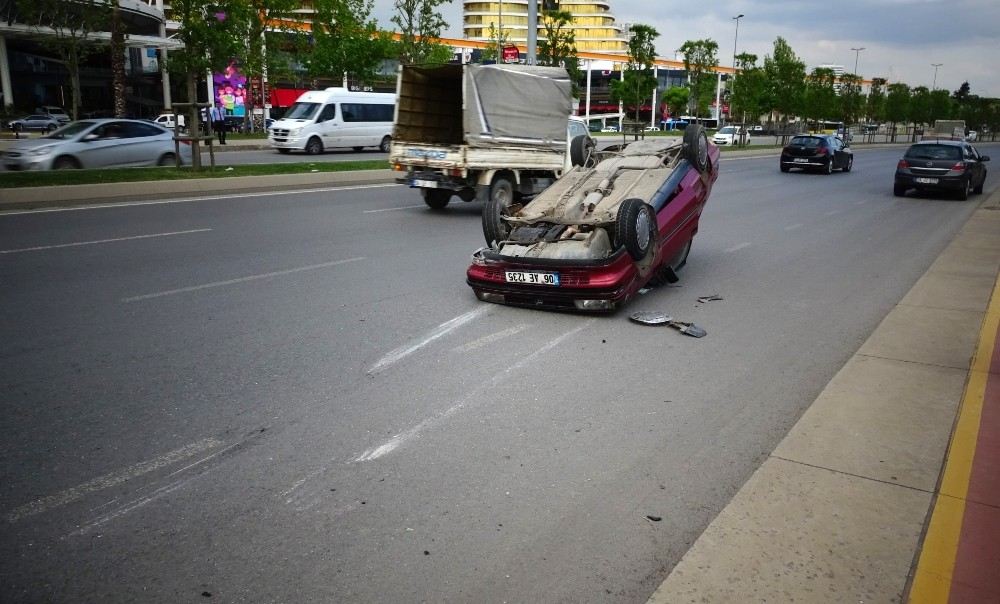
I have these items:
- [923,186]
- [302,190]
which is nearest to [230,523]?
[302,190]

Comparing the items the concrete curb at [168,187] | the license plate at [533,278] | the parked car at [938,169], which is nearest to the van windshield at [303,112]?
the concrete curb at [168,187]

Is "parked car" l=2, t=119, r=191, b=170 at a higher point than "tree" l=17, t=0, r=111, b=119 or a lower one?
lower

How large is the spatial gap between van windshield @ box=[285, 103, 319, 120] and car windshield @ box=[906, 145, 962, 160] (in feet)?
73.2

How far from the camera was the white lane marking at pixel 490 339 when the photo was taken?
21.0 feet

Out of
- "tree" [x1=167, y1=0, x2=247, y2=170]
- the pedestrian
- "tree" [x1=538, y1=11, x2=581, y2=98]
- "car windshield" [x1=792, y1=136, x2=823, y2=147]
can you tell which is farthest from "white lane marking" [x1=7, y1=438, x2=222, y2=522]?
"tree" [x1=538, y1=11, x2=581, y2=98]

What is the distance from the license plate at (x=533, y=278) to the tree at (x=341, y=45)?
42790mm

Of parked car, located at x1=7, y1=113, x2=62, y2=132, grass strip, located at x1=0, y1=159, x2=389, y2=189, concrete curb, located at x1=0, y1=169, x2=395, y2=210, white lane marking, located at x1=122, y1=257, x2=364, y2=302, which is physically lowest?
white lane marking, located at x1=122, y1=257, x2=364, y2=302

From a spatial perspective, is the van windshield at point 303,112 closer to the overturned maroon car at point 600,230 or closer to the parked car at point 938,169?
the parked car at point 938,169

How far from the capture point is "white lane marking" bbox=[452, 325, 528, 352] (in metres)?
6.39

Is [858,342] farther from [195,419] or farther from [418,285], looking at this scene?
[195,419]

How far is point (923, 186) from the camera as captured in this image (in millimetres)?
19906

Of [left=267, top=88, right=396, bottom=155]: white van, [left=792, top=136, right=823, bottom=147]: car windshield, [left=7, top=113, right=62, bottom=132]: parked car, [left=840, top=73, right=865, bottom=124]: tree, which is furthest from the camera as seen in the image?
[left=840, top=73, right=865, bottom=124]: tree

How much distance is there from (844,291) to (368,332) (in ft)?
18.3

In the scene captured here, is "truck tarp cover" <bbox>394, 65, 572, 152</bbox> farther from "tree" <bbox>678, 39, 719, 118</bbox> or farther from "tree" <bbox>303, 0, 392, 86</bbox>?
"tree" <bbox>678, 39, 719, 118</bbox>
